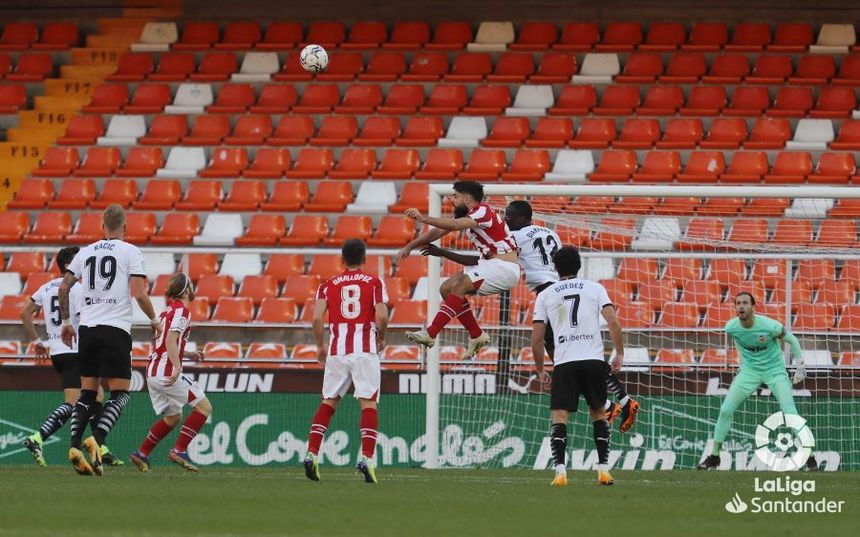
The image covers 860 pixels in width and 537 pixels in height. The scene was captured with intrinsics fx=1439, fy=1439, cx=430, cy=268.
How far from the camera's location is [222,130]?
73.3ft

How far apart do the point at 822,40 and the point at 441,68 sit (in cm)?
600

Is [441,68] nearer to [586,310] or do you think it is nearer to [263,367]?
[263,367]

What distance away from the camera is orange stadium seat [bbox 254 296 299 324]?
17.2m

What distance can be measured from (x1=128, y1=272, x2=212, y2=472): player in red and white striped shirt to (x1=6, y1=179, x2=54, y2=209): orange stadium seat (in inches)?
384

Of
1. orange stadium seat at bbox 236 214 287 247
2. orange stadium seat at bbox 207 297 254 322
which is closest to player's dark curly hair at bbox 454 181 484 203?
orange stadium seat at bbox 207 297 254 322

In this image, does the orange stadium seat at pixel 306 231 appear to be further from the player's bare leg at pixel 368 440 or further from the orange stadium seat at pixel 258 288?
the player's bare leg at pixel 368 440

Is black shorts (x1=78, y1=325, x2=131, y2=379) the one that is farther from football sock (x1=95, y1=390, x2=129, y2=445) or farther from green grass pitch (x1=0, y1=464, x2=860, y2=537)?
green grass pitch (x1=0, y1=464, x2=860, y2=537)

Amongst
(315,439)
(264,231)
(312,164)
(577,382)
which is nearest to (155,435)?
(315,439)

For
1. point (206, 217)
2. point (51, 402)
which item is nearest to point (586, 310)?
point (51, 402)

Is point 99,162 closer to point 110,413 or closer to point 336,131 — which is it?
point 336,131

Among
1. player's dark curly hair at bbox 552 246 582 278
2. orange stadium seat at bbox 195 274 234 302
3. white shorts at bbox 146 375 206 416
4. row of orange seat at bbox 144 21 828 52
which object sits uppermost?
row of orange seat at bbox 144 21 828 52

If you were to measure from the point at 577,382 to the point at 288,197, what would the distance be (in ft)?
34.3

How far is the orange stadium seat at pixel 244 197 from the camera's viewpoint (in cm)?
2050

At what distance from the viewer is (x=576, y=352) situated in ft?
35.3
